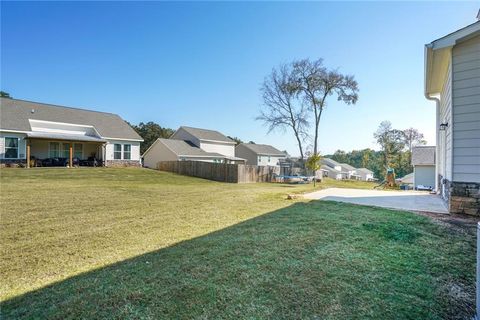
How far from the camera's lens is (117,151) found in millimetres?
23734

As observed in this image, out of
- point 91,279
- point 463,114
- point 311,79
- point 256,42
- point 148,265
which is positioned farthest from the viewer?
point 311,79

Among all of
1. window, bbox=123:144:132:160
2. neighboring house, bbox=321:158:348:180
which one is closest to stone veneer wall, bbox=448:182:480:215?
window, bbox=123:144:132:160

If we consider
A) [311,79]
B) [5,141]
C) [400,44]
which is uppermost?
[311,79]

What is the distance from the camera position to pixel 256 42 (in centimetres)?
1399

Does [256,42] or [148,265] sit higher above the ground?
[256,42]

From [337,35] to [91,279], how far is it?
12.9 metres

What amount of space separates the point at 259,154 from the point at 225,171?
19768mm

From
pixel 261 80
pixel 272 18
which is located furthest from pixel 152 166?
pixel 272 18

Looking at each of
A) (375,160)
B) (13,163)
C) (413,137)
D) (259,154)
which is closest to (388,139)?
(413,137)

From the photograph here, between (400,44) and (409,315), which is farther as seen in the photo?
(400,44)

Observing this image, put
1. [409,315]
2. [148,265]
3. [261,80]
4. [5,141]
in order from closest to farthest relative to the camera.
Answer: [409,315], [148,265], [5,141], [261,80]

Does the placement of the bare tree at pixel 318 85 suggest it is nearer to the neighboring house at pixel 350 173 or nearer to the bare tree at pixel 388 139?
the bare tree at pixel 388 139

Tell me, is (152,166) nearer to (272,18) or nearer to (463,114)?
(272,18)

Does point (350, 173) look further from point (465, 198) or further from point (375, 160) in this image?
point (465, 198)
